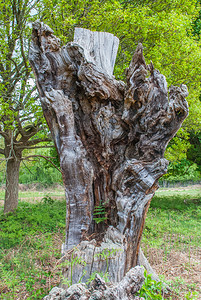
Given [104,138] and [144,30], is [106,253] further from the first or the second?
[144,30]

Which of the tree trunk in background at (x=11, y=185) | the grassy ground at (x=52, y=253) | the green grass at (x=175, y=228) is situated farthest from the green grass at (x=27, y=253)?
the green grass at (x=175, y=228)

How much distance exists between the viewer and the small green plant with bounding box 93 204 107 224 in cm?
301

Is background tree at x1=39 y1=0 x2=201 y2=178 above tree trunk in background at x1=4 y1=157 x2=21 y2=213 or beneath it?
above

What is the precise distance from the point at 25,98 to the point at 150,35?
182 inches

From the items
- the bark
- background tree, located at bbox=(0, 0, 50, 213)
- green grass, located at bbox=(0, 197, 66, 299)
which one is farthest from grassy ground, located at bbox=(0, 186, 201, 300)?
background tree, located at bbox=(0, 0, 50, 213)

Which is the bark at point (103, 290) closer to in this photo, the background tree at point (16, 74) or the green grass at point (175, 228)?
the green grass at point (175, 228)

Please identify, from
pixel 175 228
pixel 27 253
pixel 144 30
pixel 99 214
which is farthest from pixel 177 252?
pixel 144 30

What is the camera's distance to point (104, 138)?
3.11 meters

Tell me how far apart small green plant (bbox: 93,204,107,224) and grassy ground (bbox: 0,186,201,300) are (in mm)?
685

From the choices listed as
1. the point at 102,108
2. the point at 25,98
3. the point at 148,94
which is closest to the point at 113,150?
the point at 102,108

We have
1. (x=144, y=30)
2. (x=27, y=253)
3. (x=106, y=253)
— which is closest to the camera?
(x=106, y=253)

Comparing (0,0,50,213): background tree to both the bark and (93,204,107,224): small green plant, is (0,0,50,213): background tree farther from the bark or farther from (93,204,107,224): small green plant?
the bark

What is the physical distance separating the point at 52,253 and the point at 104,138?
9.04 feet

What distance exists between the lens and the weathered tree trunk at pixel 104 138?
9.40 feet
